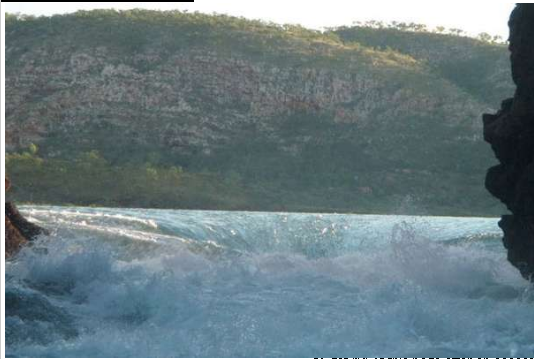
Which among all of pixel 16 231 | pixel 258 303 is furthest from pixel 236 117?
pixel 258 303

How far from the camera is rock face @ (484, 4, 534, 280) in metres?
12.6

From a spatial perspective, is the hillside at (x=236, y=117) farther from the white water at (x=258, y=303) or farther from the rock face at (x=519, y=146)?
the rock face at (x=519, y=146)

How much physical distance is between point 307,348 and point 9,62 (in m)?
54.6

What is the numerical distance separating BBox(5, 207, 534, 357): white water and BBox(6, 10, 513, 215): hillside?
27.3 metres

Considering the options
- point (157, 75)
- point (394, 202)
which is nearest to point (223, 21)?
point (157, 75)

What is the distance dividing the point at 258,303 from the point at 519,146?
9.92 feet

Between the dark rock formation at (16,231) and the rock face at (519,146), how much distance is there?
4898 mm

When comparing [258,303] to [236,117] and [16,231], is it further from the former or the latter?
[236,117]

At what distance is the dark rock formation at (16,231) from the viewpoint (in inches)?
520

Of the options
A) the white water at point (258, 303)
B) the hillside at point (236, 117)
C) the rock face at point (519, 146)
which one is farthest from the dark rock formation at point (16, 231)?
the hillside at point (236, 117)

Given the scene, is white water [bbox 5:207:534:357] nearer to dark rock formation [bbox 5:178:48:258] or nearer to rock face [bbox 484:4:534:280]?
dark rock formation [bbox 5:178:48:258]

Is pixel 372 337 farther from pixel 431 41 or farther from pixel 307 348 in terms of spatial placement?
pixel 431 41

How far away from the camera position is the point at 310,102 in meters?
60.1

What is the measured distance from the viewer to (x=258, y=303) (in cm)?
1195
